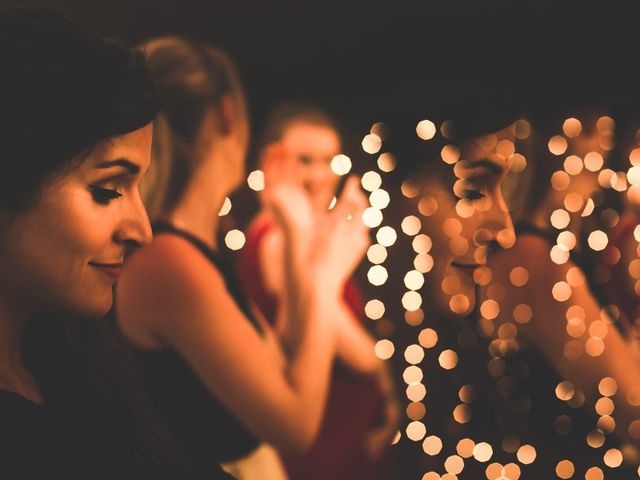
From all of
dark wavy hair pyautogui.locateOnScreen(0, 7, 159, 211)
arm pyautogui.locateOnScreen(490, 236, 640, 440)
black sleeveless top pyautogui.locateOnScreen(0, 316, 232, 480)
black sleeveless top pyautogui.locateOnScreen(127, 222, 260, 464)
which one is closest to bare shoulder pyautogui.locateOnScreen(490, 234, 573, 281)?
arm pyautogui.locateOnScreen(490, 236, 640, 440)

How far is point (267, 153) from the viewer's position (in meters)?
1.53

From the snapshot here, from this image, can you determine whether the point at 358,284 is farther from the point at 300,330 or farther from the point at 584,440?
the point at 584,440

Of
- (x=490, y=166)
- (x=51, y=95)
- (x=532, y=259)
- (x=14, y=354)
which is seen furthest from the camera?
(x=532, y=259)

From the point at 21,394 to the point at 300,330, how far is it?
752mm

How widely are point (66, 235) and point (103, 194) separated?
0.19 feet

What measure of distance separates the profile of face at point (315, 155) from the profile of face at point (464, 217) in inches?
7.3

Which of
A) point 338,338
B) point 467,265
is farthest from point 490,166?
point 338,338

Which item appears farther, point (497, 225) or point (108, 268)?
point (497, 225)

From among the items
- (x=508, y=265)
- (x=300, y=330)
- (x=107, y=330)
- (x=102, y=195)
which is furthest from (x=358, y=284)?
(x=102, y=195)

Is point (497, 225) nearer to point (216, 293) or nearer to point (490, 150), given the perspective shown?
point (490, 150)

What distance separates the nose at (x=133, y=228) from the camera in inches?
33.0

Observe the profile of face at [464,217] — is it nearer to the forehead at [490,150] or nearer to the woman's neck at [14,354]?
the forehead at [490,150]

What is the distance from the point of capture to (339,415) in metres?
1.54

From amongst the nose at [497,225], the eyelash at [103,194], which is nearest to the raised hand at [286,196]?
the nose at [497,225]
